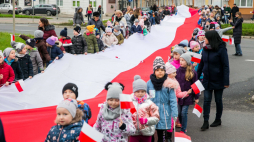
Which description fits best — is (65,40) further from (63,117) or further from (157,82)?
(63,117)

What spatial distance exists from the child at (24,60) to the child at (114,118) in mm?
3780

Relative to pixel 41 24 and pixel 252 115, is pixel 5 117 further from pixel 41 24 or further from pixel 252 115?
pixel 252 115

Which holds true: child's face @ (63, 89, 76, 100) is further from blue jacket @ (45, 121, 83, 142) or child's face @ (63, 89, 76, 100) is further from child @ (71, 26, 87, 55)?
child @ (71, 26, 87, 55)

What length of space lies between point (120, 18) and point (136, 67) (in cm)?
593

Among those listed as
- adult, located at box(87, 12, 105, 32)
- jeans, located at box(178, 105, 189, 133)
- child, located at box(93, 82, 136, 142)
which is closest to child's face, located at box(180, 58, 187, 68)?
jeans, located at box(178, 105, 189, 133)

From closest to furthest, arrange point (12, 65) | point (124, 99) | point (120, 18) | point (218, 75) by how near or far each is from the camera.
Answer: point (124, 99), point (218, 75), point (12, 65), point (120, 18)

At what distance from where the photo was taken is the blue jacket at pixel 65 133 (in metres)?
3.96

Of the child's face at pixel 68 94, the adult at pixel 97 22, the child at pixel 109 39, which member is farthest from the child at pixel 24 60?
the adult at pixel 97 22

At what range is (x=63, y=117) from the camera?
3.91 meters

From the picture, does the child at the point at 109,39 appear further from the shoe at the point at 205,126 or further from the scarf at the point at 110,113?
the scarf at the point at 110,113

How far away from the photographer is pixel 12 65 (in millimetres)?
7637

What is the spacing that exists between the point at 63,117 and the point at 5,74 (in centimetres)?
374

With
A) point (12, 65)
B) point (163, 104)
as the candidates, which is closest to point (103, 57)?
point (12, 65)

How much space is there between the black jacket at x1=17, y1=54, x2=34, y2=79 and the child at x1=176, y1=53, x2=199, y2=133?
3337 mm
